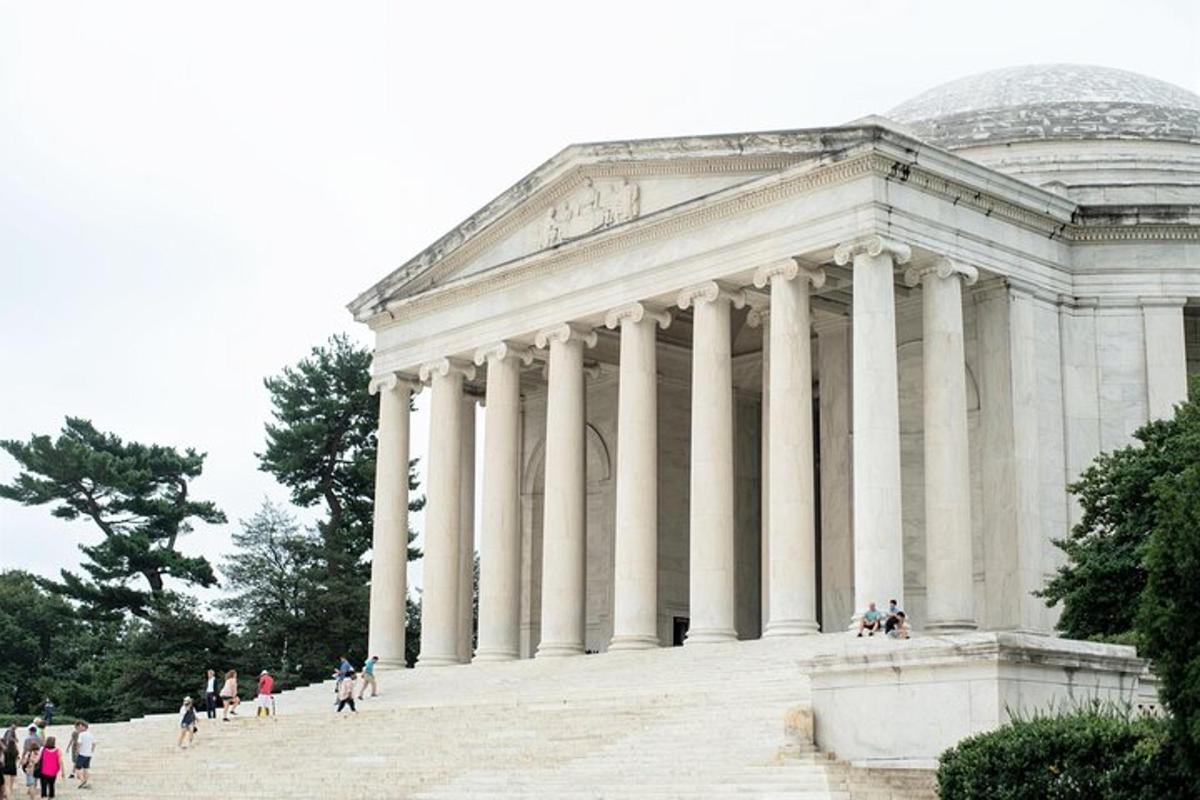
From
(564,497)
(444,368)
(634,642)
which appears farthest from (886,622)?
(444,368)

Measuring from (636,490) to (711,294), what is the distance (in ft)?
21.1

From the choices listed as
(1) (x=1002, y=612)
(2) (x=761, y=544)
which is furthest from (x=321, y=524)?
(1) (x=1002, y=612)

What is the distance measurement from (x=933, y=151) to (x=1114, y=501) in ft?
37.6

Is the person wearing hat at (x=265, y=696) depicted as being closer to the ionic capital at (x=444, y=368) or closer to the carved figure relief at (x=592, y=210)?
the ionic capital at (x=444, y=368)

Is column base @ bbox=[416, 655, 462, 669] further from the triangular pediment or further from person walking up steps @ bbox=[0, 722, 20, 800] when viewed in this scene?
person walking up steps @ bbox=[0, 722, 20, 800]

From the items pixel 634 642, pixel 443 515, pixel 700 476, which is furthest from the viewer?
pixel 443 515

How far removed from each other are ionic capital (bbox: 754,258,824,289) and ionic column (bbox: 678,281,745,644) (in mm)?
1891

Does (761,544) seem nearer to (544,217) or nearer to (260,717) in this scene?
(544,217)

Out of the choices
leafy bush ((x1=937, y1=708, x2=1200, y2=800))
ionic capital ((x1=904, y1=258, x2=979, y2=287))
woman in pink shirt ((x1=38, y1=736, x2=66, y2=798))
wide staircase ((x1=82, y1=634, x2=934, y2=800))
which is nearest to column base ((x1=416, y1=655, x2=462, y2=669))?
wide staircase ((x1=82, y1=634, x2=934, y2=800))

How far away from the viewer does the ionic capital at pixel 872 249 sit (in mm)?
45312

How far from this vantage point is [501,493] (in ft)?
189

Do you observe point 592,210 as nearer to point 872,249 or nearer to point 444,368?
point 444,368

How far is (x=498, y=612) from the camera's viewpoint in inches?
2217

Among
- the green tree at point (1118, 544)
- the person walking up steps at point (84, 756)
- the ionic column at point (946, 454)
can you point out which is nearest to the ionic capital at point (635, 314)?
the ionic column at point (946, 454)
